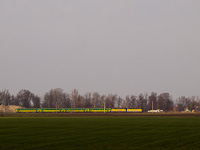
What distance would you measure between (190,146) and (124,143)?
4495 millimetres

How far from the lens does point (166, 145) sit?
64.2 feet

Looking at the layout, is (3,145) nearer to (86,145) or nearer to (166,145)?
(86,145)

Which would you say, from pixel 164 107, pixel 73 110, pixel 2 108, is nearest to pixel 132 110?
pixel 73 110

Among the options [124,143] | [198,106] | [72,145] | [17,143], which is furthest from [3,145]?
[198,106]

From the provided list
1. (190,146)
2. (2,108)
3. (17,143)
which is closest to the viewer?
(190,146)

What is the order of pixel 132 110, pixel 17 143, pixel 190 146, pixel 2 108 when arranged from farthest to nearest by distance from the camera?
pixel 2 108 < pixel 132 110 < pixel 17 143 < pixel 190 146

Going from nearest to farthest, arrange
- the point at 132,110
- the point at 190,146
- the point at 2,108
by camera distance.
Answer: the point at 190,146 → the point at 132,110 → the point at 2,108

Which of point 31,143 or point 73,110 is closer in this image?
point 31,143

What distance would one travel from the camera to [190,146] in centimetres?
1912

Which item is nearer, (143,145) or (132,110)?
(143,145)

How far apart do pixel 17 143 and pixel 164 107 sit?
7177 inches

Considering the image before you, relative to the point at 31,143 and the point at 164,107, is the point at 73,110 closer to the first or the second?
the point at 164,107

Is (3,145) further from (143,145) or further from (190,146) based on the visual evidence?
(190,146)

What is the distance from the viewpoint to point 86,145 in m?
19.5
